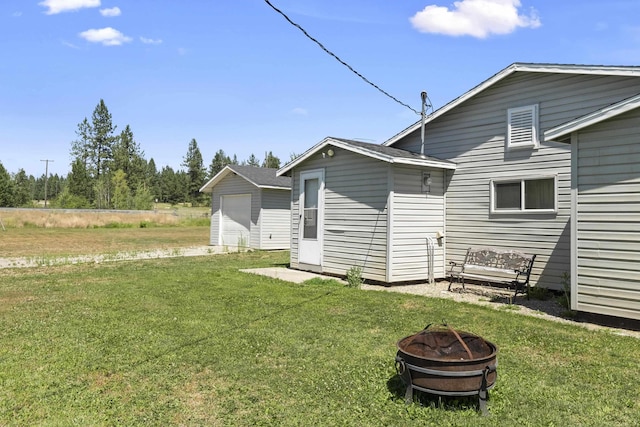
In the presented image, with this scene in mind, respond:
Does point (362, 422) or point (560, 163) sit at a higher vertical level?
point (560, 163)

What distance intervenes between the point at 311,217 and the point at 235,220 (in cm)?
959

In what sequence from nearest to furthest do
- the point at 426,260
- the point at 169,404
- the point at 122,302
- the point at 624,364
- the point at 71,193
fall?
the point at 169,404
the point at 624,364
the point at 122,302
the point at 426,260
the point at 71,193

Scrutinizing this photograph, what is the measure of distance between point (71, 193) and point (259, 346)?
198 feet

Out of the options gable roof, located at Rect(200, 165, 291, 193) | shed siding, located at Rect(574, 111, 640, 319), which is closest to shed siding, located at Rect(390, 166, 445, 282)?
shed siding, located at Rect(574, 111, 640, 319)

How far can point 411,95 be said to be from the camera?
1055 cm

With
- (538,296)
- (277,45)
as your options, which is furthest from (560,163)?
(277,45)

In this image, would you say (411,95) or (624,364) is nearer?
(624,364)

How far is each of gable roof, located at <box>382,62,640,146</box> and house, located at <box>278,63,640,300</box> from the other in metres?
0.02

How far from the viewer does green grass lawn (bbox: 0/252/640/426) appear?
10.6 ft

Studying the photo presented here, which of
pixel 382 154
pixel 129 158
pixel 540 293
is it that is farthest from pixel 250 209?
pixel 129 158

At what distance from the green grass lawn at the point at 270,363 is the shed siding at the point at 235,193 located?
1076 cm

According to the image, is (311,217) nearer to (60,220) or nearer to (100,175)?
(60,220)

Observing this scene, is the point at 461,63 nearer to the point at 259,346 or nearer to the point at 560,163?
the point at 560,163

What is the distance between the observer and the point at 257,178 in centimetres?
1880
